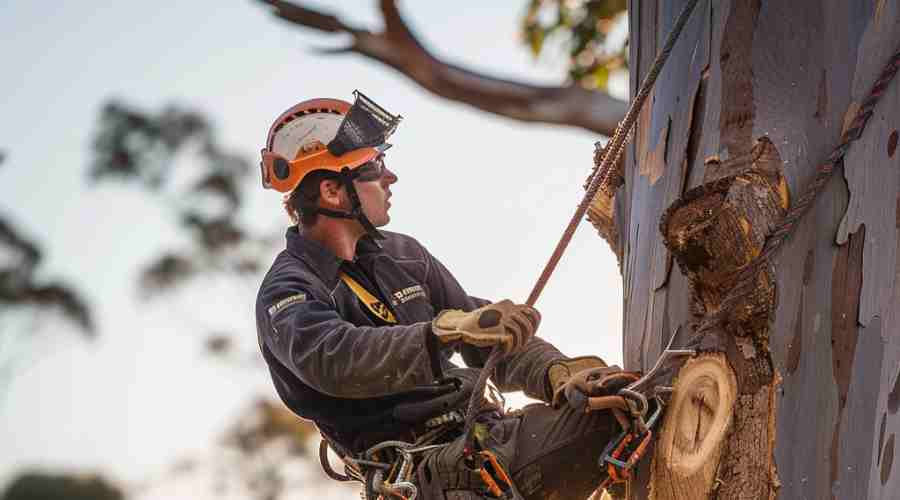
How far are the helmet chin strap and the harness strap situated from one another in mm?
196

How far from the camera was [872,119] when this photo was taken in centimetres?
330

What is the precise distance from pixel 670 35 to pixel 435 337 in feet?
3.15

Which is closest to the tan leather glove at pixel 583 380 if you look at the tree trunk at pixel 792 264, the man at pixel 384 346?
the man at pixel 384 346

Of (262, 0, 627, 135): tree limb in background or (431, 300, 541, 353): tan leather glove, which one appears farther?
(262, 0, 627, 135): tree limb in background

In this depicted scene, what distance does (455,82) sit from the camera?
8602 mm

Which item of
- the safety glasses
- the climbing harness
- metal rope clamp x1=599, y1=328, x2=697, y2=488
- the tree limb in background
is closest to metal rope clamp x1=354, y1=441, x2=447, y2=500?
the climbing harness

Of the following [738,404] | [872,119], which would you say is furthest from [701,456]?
[872,119]

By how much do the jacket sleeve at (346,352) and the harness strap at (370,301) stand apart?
28 centimetres

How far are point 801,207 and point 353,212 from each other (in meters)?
1.52

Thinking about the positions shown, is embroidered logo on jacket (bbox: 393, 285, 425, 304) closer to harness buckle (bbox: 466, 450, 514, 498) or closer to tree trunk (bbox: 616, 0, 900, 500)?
harness buckle (bbox: 466, 450, 514, 498)

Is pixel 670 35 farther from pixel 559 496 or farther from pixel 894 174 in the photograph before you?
pixel 559 496

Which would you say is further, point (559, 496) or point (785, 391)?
point (559, 496)

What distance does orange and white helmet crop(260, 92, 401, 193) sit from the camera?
444 cm

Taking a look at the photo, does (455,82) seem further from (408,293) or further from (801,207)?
(801,207)
